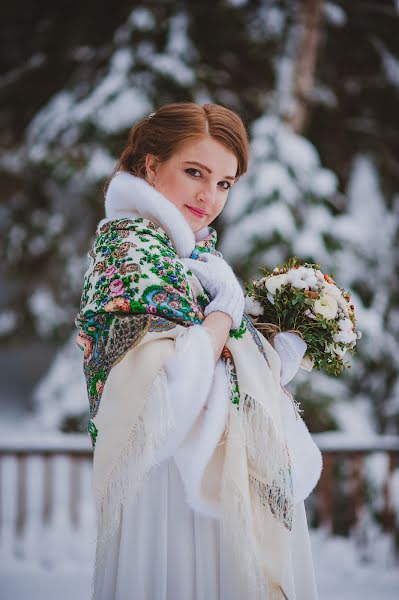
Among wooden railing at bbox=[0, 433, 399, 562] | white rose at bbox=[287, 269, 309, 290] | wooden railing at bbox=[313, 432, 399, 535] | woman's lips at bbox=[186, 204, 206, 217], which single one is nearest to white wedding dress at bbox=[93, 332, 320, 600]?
white rose at bbox=[287, 269, 309, 290]

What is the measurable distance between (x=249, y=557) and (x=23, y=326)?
19.1 feet

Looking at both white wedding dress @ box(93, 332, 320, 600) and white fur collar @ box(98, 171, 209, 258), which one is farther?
white fur collar @ box(98, 171, 209, 258)

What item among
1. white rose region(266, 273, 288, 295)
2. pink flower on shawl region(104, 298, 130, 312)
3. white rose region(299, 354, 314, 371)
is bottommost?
white rose region(299, 354, 314, 371)

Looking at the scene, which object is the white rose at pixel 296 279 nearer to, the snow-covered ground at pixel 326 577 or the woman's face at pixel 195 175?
the woman's face at pixel 195 175

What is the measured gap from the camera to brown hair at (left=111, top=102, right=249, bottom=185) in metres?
2.15

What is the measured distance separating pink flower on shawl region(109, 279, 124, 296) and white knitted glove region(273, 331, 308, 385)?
0.56 meters

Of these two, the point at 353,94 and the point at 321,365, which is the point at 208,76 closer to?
the point at 353,94

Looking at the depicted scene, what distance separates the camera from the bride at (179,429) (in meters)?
1.83

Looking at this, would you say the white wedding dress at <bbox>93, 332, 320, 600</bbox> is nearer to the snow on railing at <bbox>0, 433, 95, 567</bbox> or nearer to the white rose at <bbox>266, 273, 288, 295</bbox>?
the white rose at <bbox>266, 273, 288, 295</bbox>

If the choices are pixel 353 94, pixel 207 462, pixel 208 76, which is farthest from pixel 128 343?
pixel 353 94

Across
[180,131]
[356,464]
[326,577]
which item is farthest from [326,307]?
[356,464]

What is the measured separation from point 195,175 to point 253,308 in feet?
1.56

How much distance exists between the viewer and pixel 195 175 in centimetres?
216

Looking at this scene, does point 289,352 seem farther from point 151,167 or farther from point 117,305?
point 151,167
